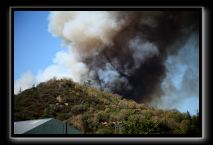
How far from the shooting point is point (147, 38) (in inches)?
206

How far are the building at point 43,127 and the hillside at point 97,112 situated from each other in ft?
0.19

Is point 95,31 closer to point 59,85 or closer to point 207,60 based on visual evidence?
point 59,85

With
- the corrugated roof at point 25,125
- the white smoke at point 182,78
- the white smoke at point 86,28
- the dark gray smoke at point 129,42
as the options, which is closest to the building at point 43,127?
the corrugated roof at point 25,125

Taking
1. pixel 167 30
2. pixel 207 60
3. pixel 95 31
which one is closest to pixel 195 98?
pixel 207 60

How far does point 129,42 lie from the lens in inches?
207

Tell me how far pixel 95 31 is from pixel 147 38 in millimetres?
688

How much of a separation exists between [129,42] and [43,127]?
61.9 inches

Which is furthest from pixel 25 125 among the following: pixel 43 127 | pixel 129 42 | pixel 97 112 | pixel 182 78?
pixel 182 78

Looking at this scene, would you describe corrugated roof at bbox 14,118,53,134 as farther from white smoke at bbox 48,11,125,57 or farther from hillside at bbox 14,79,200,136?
white smoke at bbox 48,11,125,57

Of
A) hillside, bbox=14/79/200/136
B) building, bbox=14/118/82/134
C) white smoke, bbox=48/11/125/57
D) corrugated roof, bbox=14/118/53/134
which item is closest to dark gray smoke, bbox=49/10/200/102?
white smoke, bbox=48/11/125/57

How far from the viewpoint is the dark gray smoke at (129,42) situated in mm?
5234

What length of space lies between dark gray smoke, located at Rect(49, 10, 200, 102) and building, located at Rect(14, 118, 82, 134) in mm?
678

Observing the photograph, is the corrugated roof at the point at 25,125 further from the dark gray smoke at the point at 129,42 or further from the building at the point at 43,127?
the dark gray smoke at the point at 129,42

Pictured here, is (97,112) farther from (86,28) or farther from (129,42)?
(86,28)
